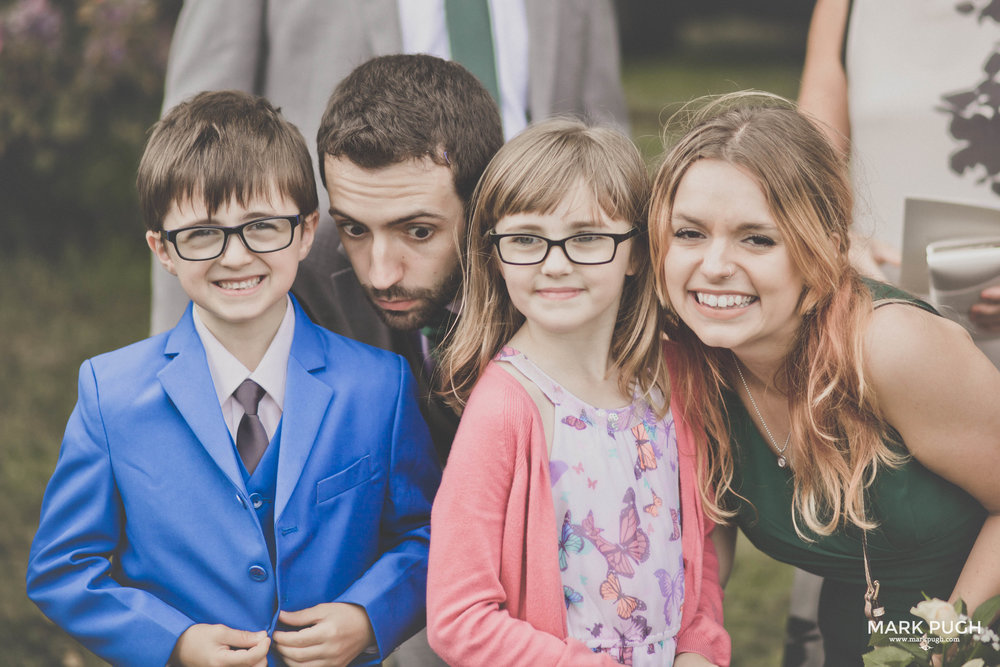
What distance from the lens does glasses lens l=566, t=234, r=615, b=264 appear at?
218 centimetres

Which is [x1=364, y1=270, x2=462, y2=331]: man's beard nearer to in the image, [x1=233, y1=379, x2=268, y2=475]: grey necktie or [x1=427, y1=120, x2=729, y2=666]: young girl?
[x1=427, y1=120, x2=729, y2=666]: young girl

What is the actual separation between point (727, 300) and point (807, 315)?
0.25 m

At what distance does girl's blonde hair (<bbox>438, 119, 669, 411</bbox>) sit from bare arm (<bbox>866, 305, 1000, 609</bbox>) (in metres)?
0.51

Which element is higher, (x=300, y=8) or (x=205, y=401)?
(x=300, y=8)

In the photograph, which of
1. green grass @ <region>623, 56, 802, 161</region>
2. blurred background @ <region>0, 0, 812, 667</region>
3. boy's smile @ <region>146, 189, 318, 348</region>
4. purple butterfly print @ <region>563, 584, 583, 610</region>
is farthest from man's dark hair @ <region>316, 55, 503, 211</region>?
green grass @ <region>623, 56, 802, 161</region>

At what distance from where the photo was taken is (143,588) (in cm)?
216

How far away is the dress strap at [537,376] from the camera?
2.22m

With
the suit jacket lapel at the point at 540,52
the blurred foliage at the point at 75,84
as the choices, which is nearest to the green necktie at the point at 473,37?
the suit jacket lapel at the point at 540,52

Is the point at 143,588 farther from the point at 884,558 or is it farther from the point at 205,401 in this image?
the point at 884,558

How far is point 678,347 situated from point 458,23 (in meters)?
1.21

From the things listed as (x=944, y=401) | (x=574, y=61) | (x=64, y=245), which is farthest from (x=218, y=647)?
(x=64, y=245)

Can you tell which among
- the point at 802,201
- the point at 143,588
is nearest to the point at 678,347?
the point at 802,201

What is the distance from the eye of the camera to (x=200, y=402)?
2.13m

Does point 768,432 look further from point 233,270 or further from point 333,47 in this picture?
point 333,47
